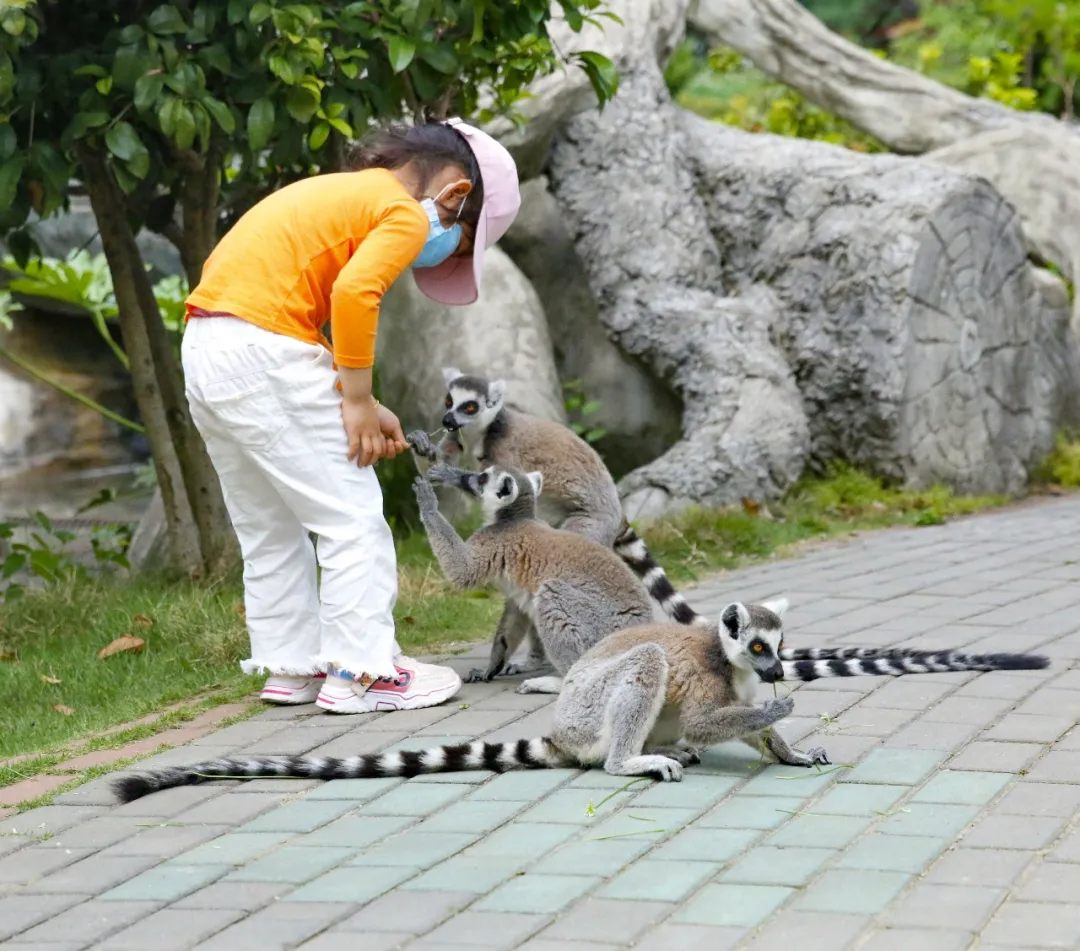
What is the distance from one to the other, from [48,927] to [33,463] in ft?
32.1

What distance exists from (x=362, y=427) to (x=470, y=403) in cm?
138

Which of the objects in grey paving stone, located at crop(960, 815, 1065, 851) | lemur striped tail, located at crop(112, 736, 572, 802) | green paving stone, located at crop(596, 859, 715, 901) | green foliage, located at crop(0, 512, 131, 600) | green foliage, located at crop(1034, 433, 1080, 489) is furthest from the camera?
green foliage, located at crop(1034, 433, 1080, 489)

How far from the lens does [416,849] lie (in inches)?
139

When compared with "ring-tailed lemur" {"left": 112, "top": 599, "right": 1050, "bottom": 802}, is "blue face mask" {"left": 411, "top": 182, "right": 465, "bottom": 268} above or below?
above

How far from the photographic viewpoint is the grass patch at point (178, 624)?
4.92 metres

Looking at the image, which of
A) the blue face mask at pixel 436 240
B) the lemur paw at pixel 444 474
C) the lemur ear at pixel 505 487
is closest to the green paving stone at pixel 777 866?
the lemur ear at pixel 505 487

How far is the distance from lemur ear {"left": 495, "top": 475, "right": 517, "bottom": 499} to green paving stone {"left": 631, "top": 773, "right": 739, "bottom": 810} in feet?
4.57

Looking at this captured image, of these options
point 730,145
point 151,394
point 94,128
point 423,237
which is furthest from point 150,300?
point 730,145

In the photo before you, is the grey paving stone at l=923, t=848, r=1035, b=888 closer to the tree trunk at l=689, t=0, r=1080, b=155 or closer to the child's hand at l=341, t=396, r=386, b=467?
the child's hand at l=341, t=396, r=386, b=467

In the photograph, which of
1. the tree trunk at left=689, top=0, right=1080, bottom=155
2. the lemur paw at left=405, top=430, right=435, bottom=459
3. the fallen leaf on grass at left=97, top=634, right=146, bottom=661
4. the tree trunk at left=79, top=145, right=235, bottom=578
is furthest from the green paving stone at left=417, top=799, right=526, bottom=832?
the tree trunk at left=689, top=0, right=1080, bottom=155

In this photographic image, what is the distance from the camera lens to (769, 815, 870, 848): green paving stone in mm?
3461

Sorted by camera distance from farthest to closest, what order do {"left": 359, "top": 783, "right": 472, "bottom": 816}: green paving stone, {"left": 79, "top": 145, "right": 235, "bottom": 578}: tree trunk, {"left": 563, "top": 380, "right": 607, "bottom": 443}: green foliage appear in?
{"left": 563, "top": 380, "right": 607, "bottom": 443}: green foliage < {"left": 79, "top": 145, "right": 235, "bottom": 578}: tree trunk < {"left": 359, "top": 783, "right": 472, "bottom": 816}: green paving stone

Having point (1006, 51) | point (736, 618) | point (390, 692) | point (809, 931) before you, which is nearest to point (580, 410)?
point (390, 692)

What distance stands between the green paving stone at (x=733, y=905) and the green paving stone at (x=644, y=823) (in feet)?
1.27
